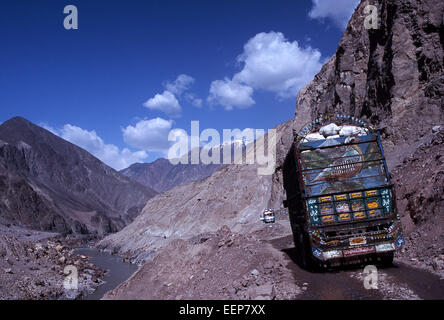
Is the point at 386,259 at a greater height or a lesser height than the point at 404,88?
lesser

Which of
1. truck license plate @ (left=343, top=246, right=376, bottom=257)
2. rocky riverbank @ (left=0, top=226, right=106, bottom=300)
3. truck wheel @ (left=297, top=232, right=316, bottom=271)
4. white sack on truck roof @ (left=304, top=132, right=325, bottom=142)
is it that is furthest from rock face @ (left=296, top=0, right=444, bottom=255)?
rocky riverbank @ (left=0, top=226, right=106, bottom=300)

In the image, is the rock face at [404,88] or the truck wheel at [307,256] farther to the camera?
the rock face at [404,88]

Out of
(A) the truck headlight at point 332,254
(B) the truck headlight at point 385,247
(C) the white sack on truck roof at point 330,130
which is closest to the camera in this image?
(B) the truck headlight at point 385,247

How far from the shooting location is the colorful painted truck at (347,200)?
9891 millimetres

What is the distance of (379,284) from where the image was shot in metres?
8.59

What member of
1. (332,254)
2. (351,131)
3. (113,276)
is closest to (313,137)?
(351,131)

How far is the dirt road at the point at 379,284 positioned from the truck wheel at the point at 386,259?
0.17m

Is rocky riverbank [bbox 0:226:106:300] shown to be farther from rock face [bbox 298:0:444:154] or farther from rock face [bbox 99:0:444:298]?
rock face [bbox 298:0:444:154]

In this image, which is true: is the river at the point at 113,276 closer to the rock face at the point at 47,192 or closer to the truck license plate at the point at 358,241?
the truck license plate at the point at 358,241

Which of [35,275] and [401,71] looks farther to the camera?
[35,275]

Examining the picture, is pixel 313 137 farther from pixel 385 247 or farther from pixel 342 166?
pixel 385 247

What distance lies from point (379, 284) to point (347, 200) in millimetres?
2416

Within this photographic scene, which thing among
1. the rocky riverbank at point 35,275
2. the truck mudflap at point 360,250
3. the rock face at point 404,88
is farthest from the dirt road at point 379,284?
the rocky riverbank at point 35,275

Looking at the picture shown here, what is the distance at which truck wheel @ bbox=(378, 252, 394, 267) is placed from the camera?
33.4ft
